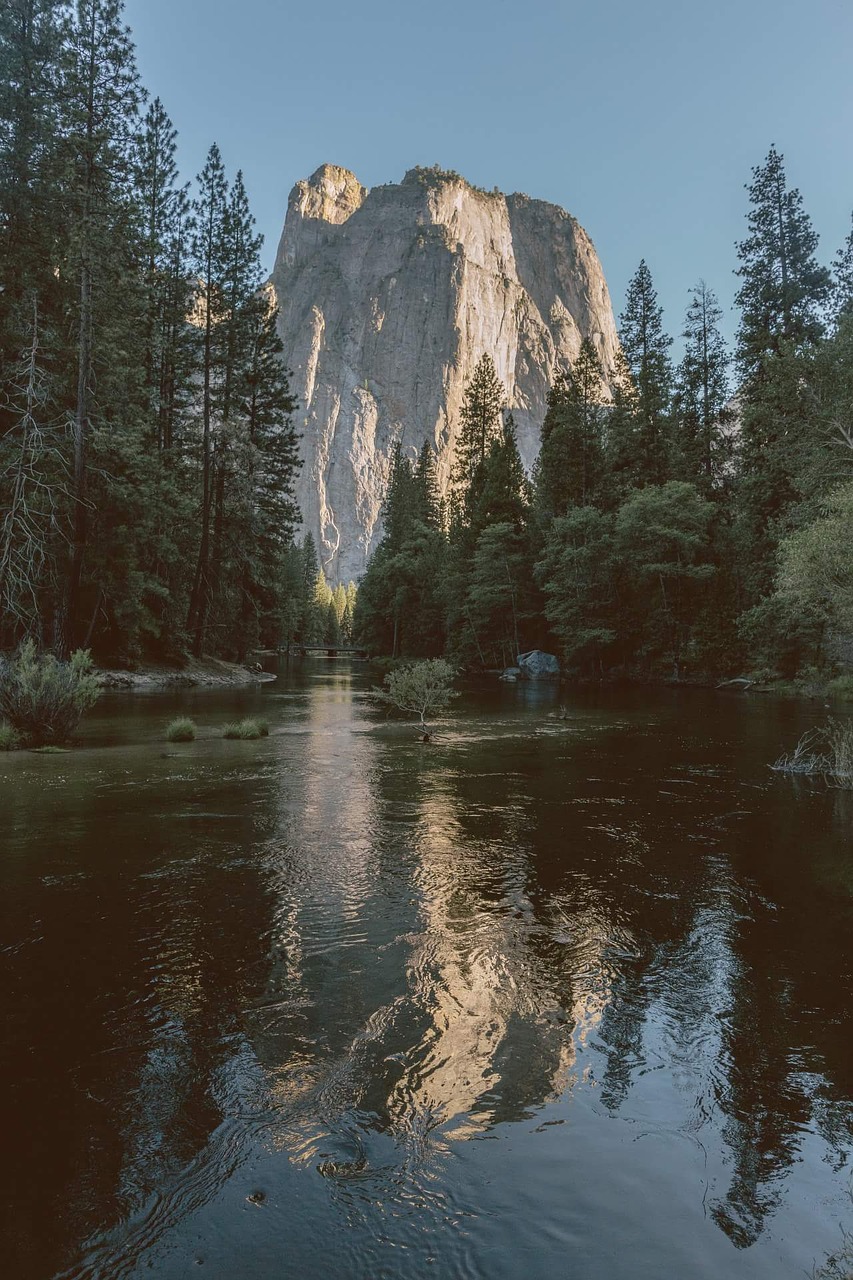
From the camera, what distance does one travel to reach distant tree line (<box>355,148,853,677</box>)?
29.2 metres

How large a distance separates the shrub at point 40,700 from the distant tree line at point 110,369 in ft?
16.0

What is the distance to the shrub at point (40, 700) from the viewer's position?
14.2 meters

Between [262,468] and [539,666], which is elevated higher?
[262,468]

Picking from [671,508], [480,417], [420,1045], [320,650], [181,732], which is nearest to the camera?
[420,1045]

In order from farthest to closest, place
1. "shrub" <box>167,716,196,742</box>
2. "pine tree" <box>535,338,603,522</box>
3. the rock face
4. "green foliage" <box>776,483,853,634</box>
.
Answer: the rock face → "pine tree" <box>535,338,603,522</box> → "green foliage" <box>776,483,853,634</box> → "shrub" <box>167,716,196,742</box>

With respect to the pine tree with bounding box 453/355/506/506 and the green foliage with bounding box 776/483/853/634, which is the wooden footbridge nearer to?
the pine tree with bounding box 453/355/506/506

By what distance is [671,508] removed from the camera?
1588 inches

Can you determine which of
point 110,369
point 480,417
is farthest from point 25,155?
point 480,417

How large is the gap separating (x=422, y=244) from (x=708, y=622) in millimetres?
179428

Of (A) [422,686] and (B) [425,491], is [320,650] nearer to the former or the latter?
(B) [425,491]

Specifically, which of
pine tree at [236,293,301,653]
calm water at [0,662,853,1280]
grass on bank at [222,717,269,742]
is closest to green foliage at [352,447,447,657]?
pine tree at [236,293,301,653]

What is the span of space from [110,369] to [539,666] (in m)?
30.8

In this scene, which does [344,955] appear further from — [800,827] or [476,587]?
[476,587]

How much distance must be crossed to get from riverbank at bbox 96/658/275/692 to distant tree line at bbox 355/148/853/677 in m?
20.0
